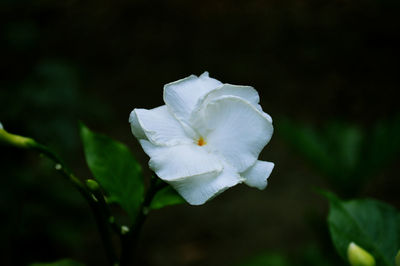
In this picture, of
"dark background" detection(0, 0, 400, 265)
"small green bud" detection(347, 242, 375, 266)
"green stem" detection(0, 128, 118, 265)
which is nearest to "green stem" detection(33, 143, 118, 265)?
"green stem" detection(0, 128, 118, 265)

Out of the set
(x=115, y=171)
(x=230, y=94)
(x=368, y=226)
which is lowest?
(x=368, y=226)

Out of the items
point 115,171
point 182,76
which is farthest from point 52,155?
point 182,76

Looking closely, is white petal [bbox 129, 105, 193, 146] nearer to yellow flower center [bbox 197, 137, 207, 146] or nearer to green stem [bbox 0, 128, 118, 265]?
yellow flower center [bbox 197, 137, 207, 146]

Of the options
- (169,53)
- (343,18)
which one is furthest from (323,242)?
(343,18)

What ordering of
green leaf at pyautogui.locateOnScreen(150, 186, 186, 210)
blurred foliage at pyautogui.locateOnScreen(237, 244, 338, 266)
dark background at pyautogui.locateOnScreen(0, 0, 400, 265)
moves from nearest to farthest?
green leaf at pyautogui.locateOnScreen(150, 186, 186, 210)
blurred foliage at pyautogui.locateOnScreen(237, 244, 338, 266)
dark background at pyautogui.locateOnScreen(0, 0, 400, 265)

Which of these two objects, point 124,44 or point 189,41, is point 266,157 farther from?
point 124,44

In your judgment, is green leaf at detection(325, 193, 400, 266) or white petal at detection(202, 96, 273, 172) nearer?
white petal at detection(202, 96, 273, 172)

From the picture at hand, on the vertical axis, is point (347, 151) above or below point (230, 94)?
below

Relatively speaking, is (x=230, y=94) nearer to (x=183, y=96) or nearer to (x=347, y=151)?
(x=183, y=96)

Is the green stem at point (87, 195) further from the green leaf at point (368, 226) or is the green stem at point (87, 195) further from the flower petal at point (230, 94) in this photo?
the green leaf at point (368, 226)
